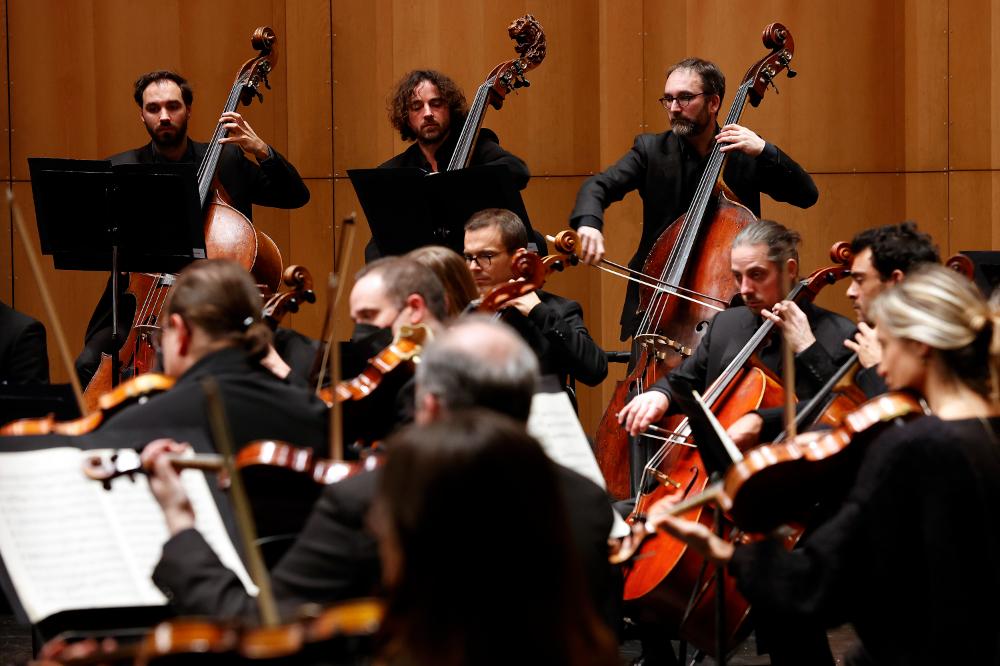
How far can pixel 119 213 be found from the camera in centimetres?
391

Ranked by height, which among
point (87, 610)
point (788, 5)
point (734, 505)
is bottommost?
point (87, 610)

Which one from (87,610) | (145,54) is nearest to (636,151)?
(145,54)

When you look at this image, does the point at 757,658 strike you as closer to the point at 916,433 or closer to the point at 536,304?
the point at 536,304

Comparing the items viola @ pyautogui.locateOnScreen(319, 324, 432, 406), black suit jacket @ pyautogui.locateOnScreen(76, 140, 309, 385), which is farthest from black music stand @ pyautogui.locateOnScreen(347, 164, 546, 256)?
viola @ pyautogui.locateOnScreen(319, 324, 432, 406)

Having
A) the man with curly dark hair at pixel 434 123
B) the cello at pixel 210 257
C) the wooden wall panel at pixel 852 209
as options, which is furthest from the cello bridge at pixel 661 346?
the wooden wall panel at pixel 852 209

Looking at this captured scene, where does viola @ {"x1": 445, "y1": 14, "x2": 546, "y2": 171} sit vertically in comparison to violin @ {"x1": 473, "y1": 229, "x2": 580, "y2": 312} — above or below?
above

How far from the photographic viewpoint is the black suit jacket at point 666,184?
14.9 ft

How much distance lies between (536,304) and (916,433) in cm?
187

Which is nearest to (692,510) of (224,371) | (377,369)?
(377,369)

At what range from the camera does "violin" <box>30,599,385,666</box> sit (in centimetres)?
136

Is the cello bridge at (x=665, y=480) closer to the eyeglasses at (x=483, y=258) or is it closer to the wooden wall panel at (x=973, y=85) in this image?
the eyeglasses at (x=483, y=258)

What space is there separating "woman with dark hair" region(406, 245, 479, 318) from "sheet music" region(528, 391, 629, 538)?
0.72m

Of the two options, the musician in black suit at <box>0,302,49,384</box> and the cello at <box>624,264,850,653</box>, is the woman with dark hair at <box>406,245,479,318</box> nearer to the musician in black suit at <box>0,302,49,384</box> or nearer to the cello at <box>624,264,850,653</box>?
the cello at <box>624,264,850,653</box>

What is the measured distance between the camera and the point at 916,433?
2.05m
